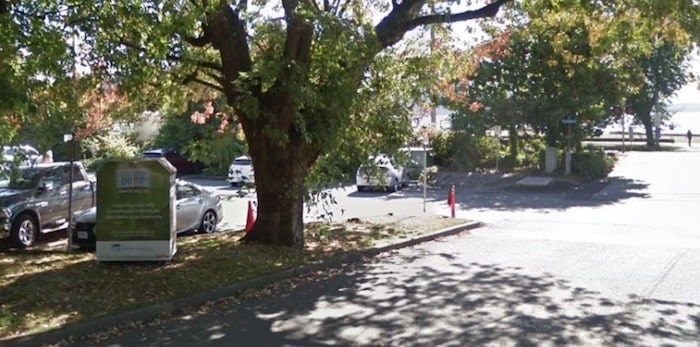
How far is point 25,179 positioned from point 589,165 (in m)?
23.1

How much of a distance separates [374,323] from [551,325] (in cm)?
176

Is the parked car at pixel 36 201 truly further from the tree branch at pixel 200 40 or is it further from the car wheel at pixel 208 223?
the tree branch at pixel 200 40

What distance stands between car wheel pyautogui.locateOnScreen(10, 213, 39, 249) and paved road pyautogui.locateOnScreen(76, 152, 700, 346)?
6.39 m

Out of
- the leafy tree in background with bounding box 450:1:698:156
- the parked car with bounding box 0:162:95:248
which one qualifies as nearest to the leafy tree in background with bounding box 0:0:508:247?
the parked car with bounding box 0:162:95:248

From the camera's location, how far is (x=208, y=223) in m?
14.2

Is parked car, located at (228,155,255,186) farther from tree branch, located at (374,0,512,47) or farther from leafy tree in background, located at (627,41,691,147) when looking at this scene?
leafy tree in background, located at (627,41,691,147)

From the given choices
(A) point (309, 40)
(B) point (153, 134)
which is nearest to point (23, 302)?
(A) point (309, 40)

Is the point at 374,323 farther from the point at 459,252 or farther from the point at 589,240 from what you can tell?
the point at 589,240

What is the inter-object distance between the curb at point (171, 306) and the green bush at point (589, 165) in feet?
63.8

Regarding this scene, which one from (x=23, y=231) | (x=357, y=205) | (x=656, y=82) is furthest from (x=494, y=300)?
(x=656, y=82)

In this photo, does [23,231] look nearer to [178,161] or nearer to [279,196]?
[279,196]

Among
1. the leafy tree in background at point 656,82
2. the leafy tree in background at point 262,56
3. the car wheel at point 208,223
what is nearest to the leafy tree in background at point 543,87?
the leafy tree in background at point 656,82

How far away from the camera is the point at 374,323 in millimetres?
6465

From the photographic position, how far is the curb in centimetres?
581
